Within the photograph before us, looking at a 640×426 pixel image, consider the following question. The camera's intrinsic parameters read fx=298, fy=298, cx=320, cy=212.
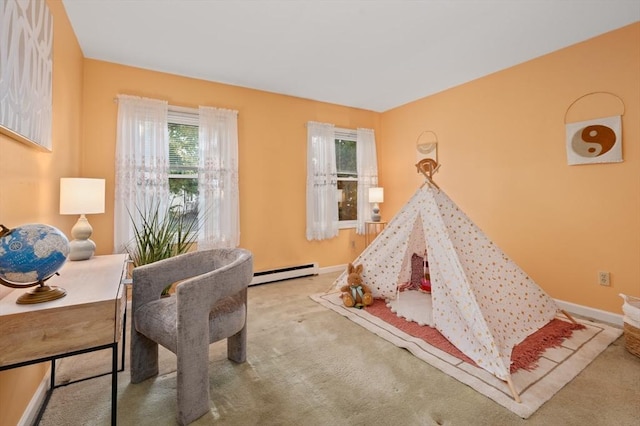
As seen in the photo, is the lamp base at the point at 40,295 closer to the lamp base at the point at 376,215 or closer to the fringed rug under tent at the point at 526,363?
the fringed rug under tent at the point at 526,363

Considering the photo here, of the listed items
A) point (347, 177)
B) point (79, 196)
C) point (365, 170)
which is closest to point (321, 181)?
point (347, 177)

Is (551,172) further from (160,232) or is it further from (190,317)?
(160,232)

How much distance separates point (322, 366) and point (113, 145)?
297 centimetres

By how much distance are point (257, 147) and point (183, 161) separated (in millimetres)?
916

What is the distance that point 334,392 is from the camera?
5.67ft

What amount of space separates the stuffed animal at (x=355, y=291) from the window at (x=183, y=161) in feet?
6.27

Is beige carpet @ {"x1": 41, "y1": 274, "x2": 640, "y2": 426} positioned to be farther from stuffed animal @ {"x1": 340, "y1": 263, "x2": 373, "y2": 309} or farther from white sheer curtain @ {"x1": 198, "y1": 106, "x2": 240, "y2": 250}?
white sheer curtain @ {"x1": 198, "y1": 106, "x2": 240, "y2": 250}

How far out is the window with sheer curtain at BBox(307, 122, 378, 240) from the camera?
4.25 m

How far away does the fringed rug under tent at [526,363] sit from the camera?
5.47ft

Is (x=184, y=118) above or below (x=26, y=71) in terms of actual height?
above

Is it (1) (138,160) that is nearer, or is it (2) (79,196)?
(2) (79,196)

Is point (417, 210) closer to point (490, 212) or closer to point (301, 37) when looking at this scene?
point (490, 212)

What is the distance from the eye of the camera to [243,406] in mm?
1612

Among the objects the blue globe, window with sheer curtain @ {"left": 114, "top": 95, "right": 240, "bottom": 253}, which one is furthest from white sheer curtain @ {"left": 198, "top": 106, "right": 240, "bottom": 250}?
the blue globe
